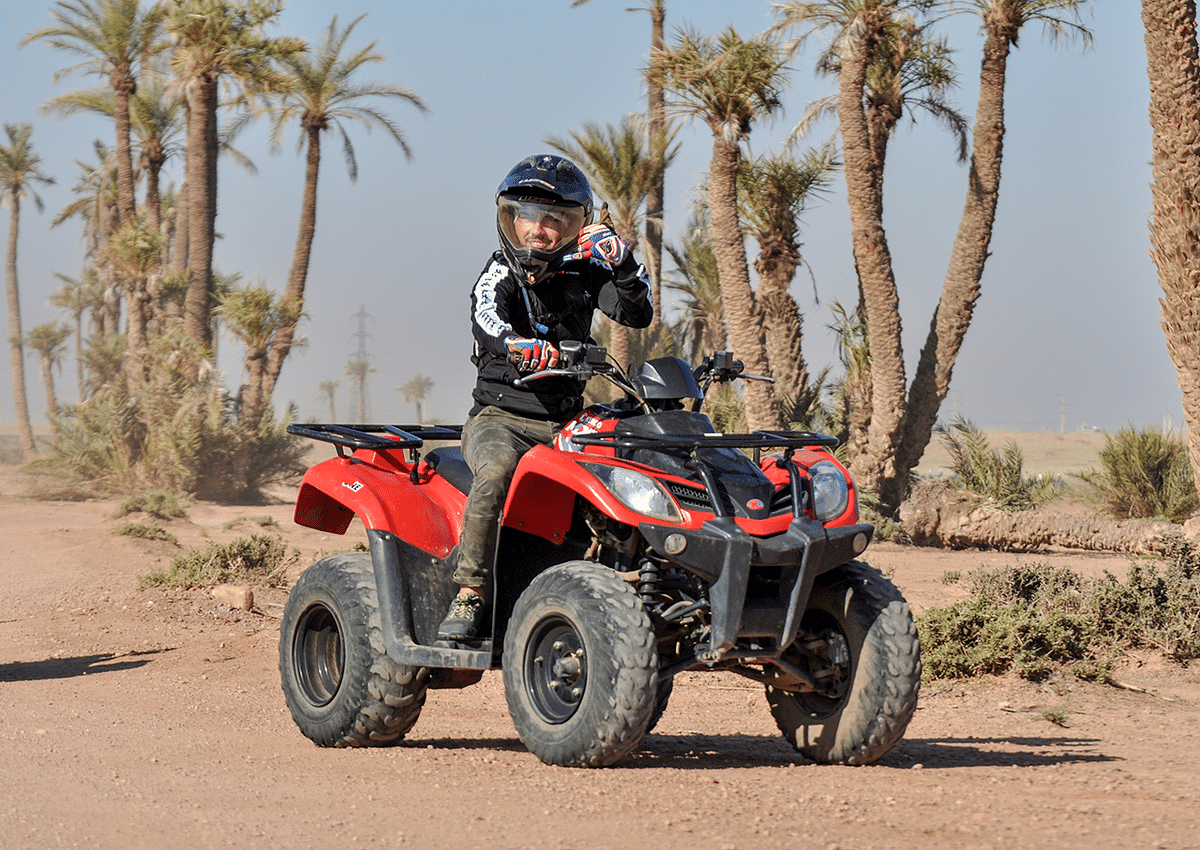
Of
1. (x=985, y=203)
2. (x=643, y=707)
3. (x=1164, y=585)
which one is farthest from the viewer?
(x=985, y=203)

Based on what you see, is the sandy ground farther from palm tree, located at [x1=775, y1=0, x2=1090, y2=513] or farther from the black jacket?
palm tree, located at [x1=775, y1=0, x2=1090, y2=513]

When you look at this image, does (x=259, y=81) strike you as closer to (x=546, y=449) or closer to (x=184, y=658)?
(x=184, y=658)

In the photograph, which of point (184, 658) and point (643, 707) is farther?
point (184, 658)

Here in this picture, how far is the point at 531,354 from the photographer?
5.13 meters

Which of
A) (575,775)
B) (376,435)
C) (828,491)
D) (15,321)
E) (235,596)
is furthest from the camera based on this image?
(15,321)

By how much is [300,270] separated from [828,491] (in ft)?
94.0

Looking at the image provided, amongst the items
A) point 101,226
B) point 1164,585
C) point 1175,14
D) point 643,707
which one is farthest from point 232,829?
point 101,226

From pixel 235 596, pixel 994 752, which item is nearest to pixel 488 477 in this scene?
pixel 994 752

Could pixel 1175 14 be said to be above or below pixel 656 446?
above

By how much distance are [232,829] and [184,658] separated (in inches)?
248

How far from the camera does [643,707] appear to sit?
4.64m

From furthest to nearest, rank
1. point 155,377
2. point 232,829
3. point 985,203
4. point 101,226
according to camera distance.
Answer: point 101,226 → point 155,377 → point 985,203 → point 232,829

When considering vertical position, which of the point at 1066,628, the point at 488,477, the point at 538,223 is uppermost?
the point at 538,223

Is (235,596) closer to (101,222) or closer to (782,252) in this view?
(782,252)
